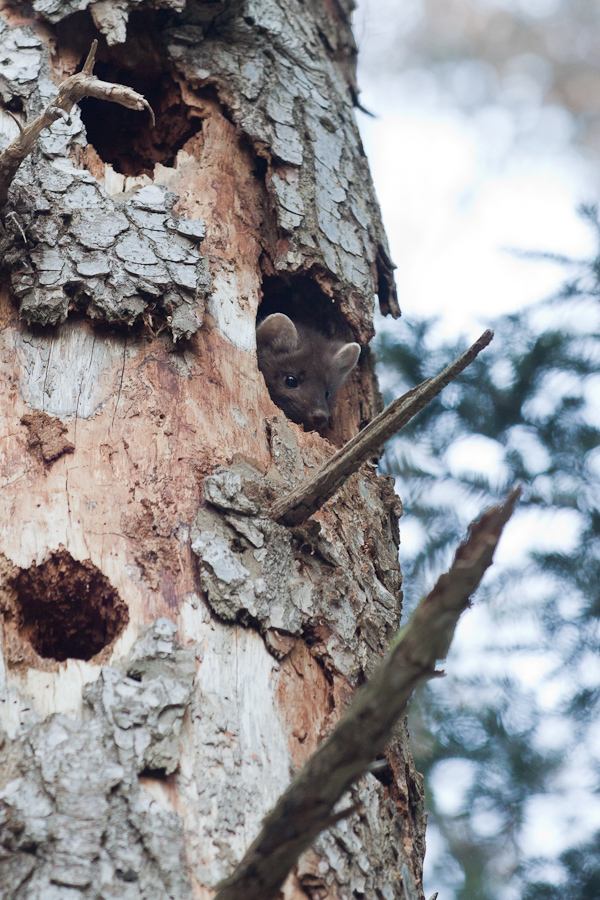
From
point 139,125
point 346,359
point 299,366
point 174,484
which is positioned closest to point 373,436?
point 174,484

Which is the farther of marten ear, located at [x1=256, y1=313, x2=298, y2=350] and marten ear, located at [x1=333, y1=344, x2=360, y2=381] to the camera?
marten ear, located at [x1=256, y1=313, x2=298, y2=350]

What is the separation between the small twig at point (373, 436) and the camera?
7.35 feet

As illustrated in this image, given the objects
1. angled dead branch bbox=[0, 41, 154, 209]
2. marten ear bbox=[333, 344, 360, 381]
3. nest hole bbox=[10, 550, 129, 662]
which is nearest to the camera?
nest hole bbox=[10, 550, 129, 662]

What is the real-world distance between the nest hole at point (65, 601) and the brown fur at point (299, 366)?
9.99ft

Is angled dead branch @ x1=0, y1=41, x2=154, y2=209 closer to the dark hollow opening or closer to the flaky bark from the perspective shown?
the flaky bark

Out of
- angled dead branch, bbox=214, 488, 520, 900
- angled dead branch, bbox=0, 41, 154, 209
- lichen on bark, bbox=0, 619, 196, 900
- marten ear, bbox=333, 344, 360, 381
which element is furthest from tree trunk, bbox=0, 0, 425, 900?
angled dead branch, bbox=214, 488, 520, 900

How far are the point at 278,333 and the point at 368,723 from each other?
4.27 meters

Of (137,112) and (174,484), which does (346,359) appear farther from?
(174,484)

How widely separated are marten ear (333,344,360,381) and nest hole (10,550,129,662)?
2151 mm

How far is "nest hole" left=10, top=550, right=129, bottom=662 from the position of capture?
2.44 meters

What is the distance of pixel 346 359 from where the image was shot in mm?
4754

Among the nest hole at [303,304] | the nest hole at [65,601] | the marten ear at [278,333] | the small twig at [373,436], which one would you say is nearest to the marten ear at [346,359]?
the nest hole at [303,304]

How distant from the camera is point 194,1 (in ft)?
13.4

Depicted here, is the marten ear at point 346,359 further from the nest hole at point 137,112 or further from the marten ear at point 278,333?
the nest hole at point 137,112
